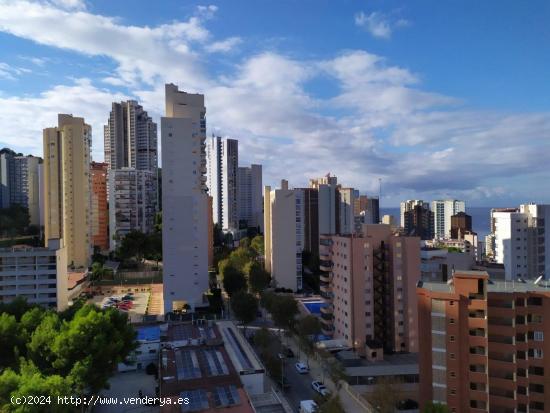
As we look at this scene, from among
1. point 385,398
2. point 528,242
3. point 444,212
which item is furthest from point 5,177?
point 444,212

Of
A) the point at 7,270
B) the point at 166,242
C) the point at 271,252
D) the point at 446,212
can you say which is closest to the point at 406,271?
the point at 166,242

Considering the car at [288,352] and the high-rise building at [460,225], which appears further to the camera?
the high-rise building at [460,225]

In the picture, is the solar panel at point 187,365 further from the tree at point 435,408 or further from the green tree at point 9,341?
the tree at point 435,408

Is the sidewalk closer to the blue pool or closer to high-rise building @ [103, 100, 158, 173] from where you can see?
the blue pool

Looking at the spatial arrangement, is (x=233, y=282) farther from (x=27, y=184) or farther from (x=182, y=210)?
(x=27, y=184)

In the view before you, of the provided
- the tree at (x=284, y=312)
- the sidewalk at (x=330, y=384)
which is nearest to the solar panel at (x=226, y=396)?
the sidewalk at (x=330, y=384)

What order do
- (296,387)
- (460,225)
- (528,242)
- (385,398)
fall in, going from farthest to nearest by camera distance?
(460,225) < (528,242) < (296,387) < (385,398)

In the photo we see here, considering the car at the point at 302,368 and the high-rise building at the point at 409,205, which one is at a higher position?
the high-rise building at the point at 409,205

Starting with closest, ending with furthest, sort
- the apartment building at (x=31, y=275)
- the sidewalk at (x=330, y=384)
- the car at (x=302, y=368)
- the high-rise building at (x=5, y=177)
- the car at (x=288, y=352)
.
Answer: the sidewalk at (x=330, y=384), the car at (x=302, y=368), the car at (x=288, y=352), the apartment building at (x=31, y=275), the high-rise building at (x=5, y=177)
